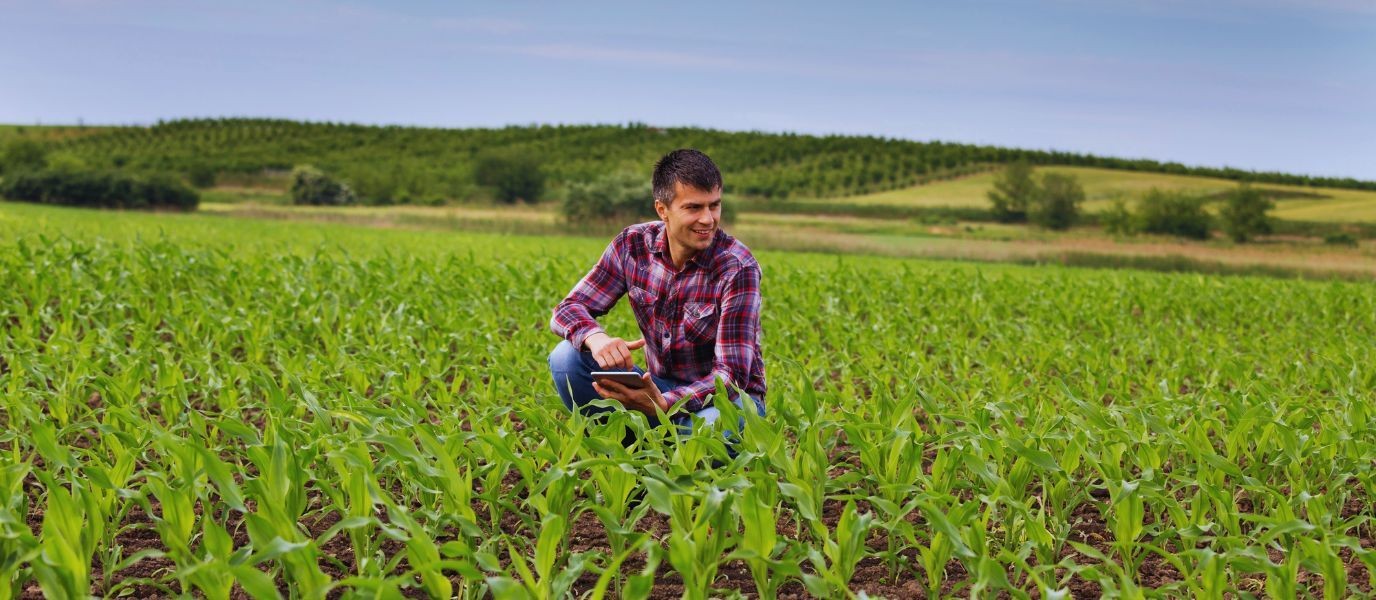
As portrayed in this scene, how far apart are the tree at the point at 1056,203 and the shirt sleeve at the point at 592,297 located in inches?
1777

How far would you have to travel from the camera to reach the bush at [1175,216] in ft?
155

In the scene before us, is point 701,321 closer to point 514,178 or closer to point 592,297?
point 592,297

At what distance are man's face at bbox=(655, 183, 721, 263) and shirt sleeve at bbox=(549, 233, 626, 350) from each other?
499 millimetres

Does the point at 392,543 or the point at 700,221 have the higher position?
the point at 700,221

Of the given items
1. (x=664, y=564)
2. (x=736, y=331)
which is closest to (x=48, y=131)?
(x=736, y=331)

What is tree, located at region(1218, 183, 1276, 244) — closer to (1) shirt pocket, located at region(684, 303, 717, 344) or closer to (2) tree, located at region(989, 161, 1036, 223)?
(2) tree, located at region(989, 161, 1036, 223)

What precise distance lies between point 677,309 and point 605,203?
4336 centimetres

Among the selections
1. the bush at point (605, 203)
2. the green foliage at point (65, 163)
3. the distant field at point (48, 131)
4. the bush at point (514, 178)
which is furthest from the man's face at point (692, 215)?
the distant field at point (48, 131)

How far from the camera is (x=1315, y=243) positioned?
4303 cm

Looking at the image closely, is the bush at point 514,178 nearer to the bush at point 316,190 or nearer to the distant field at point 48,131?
the bush at point 316,190

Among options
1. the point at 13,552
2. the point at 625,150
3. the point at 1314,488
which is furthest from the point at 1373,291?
the point at 625,150

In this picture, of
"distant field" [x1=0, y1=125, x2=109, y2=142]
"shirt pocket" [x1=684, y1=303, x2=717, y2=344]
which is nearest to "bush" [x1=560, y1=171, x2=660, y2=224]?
"shirt pocket" [x1=684, y1=303, x2=717, y2=344]

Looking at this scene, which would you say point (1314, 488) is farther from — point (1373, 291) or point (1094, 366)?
point (1373, 291)

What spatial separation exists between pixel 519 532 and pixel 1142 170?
196ft
